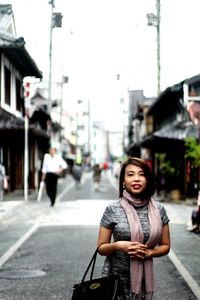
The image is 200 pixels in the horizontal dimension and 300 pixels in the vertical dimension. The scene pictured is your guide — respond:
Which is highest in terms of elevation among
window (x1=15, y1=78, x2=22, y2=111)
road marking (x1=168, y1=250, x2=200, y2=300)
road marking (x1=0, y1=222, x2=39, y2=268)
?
window (x1=15, y1=78, x2=22, y2=111)

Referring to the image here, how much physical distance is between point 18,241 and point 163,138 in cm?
1205

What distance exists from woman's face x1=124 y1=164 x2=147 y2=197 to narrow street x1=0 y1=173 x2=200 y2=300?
10.4 ft

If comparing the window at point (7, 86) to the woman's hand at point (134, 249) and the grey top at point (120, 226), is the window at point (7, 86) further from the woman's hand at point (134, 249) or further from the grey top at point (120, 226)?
the woman's hand at point (134, 249)

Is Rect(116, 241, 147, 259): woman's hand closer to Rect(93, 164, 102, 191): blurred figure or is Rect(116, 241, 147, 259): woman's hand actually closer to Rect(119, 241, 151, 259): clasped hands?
Rect(119, 241, 151, 259): clasped hands

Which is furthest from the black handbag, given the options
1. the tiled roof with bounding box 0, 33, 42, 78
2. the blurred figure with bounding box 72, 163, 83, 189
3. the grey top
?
the blurred figure with bounding box 72, 163, 83, 189

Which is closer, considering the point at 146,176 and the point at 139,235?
the point at 139,235

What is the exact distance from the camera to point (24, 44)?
2234 cm

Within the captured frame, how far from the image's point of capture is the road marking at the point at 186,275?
7.29m

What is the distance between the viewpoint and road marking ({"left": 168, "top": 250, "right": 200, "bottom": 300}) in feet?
23.9

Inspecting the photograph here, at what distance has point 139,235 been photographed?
12.9 feet

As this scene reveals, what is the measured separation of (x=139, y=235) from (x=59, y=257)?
5898 mm

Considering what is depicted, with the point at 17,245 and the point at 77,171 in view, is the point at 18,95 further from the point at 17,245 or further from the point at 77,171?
the point at 17,245

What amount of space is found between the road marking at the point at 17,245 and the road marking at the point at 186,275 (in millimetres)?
2563

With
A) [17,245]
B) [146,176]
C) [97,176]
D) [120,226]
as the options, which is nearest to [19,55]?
→ [97,176]
